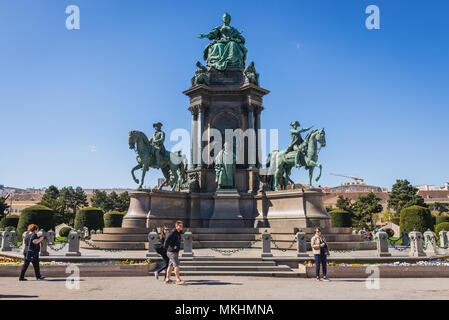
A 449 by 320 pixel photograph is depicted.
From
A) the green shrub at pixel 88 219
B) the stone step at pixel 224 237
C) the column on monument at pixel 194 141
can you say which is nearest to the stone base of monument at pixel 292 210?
the stone step at pixel 224 237

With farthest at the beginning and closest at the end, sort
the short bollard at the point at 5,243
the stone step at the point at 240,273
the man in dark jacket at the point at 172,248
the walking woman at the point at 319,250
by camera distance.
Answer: the short bollard at the point at 5,243, the stone step at the point at 240,273, the walking woman at the point at 319,250, the man in dark jacket at the point at 172,248

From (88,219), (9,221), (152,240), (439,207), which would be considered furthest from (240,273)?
(439,207)

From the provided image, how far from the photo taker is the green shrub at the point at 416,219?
130 feet

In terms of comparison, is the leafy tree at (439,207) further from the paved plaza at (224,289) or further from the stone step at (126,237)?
the paved plaza at (224,289)

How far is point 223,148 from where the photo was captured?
88.7ft

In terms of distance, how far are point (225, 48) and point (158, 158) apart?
10.2 metres

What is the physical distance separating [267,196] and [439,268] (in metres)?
12.0

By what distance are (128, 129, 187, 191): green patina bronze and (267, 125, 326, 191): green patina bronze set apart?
628 centimetres

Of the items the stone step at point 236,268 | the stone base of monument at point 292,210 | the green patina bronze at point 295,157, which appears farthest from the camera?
the green patina bronze at point 295,157

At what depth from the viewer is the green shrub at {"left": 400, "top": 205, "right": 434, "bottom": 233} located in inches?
1563

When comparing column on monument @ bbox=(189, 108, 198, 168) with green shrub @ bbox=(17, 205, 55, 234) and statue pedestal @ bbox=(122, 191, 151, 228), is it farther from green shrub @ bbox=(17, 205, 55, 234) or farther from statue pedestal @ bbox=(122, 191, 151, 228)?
green shrub @ bbox=(17, 205, 55, 234)

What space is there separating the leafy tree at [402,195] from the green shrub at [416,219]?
38479 mm

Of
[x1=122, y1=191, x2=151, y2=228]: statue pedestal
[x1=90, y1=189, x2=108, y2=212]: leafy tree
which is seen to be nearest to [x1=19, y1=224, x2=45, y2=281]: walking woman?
[x1=122, y1=191, x2=151, y2=228]: statue pedestal
